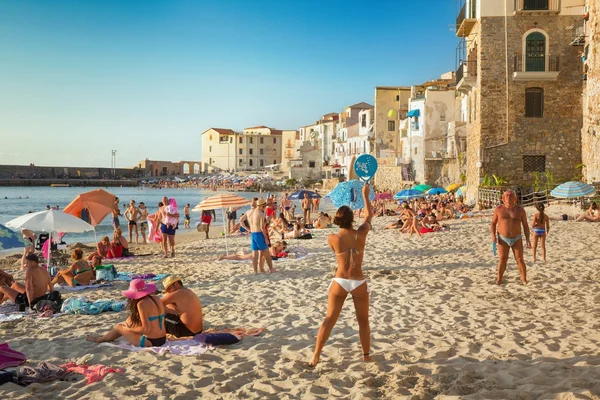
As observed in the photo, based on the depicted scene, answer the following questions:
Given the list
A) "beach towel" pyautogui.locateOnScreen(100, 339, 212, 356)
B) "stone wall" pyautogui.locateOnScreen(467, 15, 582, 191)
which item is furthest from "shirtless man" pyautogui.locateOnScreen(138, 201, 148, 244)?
"stone wall" pyautogui.locateOnScreen(467, 15, 582, 191)

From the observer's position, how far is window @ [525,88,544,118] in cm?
2247

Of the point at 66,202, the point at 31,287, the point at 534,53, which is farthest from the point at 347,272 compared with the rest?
the point at 66,202

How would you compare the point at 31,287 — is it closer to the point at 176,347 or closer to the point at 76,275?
the point at 76,275

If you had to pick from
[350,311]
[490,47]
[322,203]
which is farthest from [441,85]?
[350,311]

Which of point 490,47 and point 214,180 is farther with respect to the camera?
point 214,180

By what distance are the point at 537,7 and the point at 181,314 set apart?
21.7 m

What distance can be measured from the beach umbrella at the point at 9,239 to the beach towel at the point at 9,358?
3.01 metres

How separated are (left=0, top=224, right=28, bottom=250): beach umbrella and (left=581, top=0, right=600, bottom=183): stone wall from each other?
17706mm

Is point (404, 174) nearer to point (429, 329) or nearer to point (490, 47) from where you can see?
point (490, 47)

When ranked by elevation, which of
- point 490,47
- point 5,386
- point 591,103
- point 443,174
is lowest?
point 5,386

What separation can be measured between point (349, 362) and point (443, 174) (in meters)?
31.7

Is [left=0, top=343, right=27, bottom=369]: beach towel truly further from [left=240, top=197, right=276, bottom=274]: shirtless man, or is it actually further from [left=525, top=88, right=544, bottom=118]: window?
[left=525, top=88, right=544, bottom=118]: window

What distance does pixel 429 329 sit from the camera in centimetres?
598

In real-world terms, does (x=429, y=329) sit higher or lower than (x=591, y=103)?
lower
